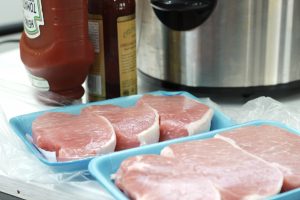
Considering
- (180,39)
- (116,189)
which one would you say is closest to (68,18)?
(180,39)

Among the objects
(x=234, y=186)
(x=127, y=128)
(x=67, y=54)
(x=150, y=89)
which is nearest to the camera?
(x=234, y=186)

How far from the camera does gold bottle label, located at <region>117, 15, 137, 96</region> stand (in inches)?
30.8

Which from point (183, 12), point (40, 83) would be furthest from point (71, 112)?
point (183, 12)

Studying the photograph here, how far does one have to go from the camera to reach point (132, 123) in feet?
2.22

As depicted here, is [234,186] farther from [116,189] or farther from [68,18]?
[68,18]

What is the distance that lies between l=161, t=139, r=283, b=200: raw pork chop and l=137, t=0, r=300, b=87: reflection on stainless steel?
0.62 ft

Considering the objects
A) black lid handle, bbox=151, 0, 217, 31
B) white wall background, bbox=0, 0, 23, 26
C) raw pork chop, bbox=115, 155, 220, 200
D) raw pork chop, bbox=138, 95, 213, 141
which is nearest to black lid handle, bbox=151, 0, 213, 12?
black lid handle, bbox=151, 0, 217, 31

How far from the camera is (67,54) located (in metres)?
0.77

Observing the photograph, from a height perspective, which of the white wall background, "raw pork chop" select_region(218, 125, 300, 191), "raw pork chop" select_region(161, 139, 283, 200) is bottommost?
the white wall background

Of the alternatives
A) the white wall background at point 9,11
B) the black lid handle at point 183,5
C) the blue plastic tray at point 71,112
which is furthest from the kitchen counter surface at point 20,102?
the white wall background at point 9,11

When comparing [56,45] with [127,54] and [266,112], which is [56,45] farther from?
[266,112]

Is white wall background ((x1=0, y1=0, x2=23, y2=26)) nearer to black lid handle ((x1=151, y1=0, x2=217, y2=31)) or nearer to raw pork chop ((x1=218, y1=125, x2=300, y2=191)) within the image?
black lid handle ((x1=151, y1=0, x2=217, y2=31))

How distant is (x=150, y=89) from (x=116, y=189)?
1.10 ft

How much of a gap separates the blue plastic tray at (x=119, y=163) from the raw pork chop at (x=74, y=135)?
25 millimetres
